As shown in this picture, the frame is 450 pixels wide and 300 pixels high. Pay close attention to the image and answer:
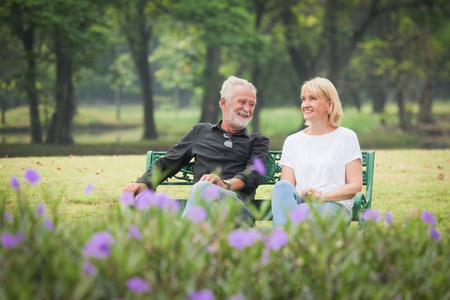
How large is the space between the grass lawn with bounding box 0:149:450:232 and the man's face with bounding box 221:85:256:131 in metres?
1.83

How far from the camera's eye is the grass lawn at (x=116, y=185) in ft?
18.9

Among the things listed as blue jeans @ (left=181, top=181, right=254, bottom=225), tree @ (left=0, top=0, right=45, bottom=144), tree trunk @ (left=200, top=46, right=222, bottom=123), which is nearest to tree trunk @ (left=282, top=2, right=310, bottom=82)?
tree trunk @ (left=200, top=46, right=222, bottom=123)

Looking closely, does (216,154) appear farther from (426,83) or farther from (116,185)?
(426,83)

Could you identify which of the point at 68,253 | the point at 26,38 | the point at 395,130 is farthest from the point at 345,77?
the point at 68,253

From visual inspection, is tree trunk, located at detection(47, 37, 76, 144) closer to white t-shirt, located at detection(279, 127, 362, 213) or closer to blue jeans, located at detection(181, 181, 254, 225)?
white t-shirt, located at detection(279, 127, 362, 213)

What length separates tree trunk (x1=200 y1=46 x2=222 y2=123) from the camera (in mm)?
17828

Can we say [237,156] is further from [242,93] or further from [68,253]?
[68,253]

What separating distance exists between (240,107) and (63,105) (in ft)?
40.4

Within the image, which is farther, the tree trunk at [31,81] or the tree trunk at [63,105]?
the tree trunk at [63,105]

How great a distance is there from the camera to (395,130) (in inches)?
958

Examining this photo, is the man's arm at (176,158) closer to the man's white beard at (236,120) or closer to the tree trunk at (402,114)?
the man's white beard at (236,120)

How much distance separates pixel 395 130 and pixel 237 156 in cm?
2172

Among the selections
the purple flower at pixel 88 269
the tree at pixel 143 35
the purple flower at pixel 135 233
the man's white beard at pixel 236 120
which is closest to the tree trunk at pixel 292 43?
the tree at pixel 143 35

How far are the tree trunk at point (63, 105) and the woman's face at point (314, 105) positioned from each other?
12303 mm
